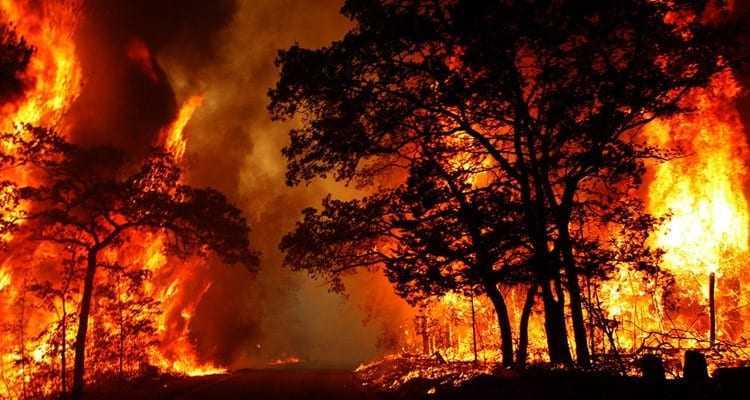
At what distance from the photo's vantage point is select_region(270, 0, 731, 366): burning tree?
42.2 ft

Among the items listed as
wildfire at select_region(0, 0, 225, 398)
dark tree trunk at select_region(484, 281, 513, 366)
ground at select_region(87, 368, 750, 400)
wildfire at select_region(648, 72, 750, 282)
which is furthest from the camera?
wildfire at select_region(648, 72, 750, 282)

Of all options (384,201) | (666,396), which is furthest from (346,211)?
(666,396)

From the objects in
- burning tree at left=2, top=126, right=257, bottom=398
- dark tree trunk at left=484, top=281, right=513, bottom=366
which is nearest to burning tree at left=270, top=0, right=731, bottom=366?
dark tree trunk at left=484, top=281, right=513, bottom=366

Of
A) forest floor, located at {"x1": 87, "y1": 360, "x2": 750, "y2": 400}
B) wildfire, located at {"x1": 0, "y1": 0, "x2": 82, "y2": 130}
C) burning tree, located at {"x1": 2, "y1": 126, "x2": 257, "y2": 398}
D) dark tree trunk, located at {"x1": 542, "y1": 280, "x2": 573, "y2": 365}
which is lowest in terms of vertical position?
forest floor, located at {"x1": 87, "y1": 360, "x2": 750, "y2": 400}

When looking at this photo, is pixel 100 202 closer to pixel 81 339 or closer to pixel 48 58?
pixel 81 339

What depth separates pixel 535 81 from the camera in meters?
14.0

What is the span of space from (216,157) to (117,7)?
115ft

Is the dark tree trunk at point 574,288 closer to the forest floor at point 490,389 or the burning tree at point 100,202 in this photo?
the forest floor at point 490,389

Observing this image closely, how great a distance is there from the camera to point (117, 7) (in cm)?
4212

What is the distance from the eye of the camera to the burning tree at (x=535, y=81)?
42.2 feet

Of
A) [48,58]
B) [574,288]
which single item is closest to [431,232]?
[574,288]

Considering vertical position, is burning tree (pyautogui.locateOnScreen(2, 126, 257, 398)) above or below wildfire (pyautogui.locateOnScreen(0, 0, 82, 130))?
below

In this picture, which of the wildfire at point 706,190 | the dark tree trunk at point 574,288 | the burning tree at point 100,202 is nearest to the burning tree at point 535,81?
the dark tree trunk at point 574,288

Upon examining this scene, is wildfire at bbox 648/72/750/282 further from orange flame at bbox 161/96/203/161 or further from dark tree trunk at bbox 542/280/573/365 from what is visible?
orange flame at bbox 161/96/203/161
